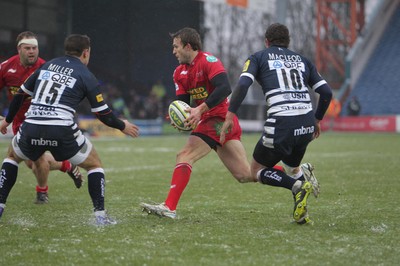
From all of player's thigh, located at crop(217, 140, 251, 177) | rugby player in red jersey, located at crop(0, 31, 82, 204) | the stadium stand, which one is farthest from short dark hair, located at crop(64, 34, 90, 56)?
the stadium stand

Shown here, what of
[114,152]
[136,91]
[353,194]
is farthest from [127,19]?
[353,194]

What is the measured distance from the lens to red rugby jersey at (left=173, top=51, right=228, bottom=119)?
7.83 metres

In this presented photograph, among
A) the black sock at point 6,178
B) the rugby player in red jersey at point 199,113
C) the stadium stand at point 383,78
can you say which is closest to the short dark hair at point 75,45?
the rugby player in red jersey at point 199,113

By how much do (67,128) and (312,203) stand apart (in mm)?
3635

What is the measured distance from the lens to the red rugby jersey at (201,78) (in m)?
7.83

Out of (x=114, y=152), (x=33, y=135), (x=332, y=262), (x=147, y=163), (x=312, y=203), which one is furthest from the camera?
(x=114, y=152)

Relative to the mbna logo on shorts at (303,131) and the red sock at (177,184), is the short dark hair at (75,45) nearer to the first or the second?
the red sock at (177,184)

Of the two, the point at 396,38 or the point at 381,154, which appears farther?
the point at 396,38

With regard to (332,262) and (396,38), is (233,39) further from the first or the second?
(332,262)

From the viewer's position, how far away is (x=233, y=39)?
52875 mm

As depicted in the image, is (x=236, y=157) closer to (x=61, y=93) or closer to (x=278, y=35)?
(x=278, y=35)

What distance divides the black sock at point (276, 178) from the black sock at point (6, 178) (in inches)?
98.0

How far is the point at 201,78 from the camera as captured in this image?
7918mm

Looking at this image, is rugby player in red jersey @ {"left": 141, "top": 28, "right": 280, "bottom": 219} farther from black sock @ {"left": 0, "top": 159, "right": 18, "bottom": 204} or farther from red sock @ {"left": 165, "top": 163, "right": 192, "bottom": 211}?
black sock @ {"left": 0, "top": 159, "right": 18, "bottom": 204}
